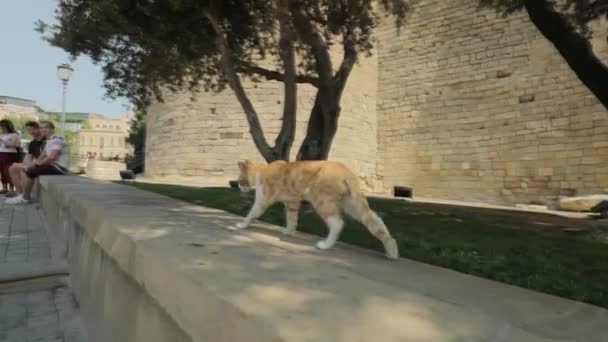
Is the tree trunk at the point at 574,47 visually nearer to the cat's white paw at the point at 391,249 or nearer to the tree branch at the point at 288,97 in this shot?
the tree branch at the point at 288,97

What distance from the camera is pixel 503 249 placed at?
4562mm

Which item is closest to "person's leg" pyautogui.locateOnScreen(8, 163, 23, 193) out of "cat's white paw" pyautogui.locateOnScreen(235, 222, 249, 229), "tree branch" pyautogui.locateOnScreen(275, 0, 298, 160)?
"tree branch" pyautogui.locateOnScreen(275, 0, 298, 160)

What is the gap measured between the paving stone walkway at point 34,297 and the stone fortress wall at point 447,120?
1369cm

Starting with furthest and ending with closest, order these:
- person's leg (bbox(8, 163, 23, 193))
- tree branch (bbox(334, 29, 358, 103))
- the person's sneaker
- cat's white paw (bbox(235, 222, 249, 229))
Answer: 1. person's leg (bbox(8, 163, 23, 193))
2. the person's sneaker
3. tree branch (bbox(334, 29, 358, 103))
4. cat's white paw (bbox(235, 222, 249, 229))

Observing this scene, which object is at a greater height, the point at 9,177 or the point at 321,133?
the point at 321,133

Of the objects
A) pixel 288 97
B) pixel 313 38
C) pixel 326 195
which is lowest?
pixel 326 195

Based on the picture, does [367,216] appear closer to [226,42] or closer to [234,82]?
[234,82]

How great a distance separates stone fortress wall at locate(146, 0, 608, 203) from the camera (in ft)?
54.3

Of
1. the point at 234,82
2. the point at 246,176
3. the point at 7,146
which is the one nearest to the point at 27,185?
the point at 7,146

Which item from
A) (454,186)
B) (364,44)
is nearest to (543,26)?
(364,44)

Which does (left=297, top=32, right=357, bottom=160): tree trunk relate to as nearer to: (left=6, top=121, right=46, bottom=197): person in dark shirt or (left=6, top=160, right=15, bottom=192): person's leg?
(left=6, top=121, right=46, bottom=197): person in dark shirt

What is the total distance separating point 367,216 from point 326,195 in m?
0.30

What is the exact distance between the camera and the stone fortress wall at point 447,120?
652 inches

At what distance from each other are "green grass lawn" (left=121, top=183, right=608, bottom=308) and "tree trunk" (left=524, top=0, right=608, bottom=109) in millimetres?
2122
